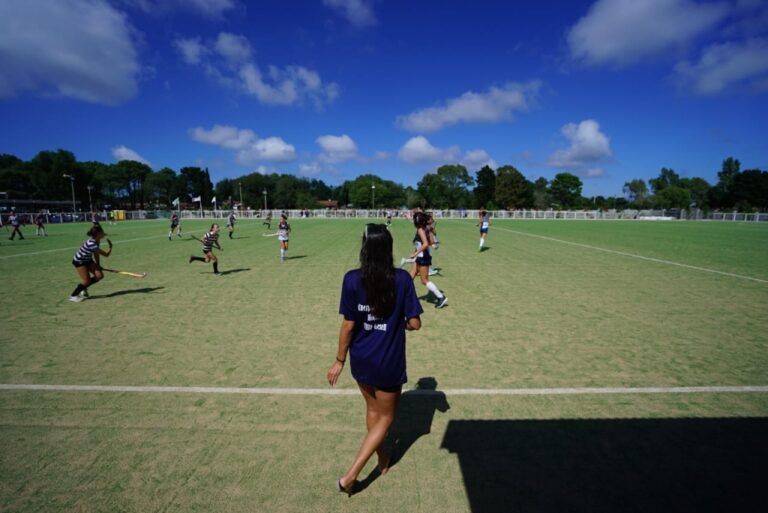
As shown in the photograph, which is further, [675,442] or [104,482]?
[675,442]

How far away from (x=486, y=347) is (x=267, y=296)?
19.4 ft

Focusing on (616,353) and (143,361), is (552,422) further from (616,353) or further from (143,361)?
(143,361)

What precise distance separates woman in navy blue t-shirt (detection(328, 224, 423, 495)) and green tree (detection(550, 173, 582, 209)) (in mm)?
128509

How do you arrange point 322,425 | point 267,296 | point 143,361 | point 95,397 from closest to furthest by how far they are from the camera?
1. point 322,425
2. point 95,397
3. point 143,361
4. point 267,296

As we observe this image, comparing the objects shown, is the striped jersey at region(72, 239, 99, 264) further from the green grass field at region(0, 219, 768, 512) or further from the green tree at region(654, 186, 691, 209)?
the green tree at region(654, 186, 691, 209)

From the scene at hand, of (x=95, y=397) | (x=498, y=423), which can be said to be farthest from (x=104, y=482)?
(x=498, y=423)

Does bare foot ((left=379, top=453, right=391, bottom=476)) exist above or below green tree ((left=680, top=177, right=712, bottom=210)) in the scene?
below

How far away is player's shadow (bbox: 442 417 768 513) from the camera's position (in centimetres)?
286

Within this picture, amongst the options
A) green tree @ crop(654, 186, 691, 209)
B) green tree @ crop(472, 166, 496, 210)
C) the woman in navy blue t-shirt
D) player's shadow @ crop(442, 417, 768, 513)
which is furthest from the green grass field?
green tree @ crop(654, 186, 691, 209)

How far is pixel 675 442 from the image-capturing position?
11.7ft

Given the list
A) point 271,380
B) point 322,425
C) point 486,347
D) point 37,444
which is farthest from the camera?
point 486,347

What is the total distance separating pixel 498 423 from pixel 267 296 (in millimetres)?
7142

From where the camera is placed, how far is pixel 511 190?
10188cm

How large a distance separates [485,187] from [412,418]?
10607 centimetres
